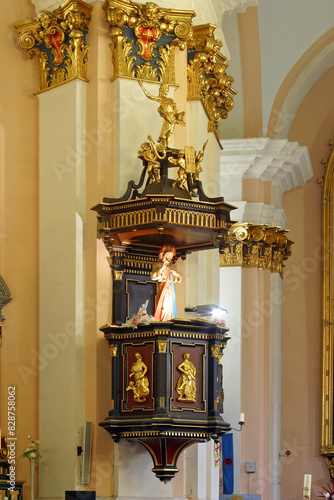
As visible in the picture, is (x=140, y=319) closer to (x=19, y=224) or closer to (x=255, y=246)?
(x=19, y=224)

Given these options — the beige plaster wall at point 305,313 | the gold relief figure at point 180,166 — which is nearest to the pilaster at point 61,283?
the gold relief figure at point 180,166

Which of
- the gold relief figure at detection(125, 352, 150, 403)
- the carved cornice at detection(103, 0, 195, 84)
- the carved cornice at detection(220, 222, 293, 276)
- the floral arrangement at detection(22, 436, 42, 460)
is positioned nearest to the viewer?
the gold relief figure at detection(125, 352, 150, 403)

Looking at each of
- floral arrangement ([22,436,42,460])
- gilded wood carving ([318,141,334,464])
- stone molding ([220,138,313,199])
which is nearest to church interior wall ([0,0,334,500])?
floral arrangement ([22,436,42,460])

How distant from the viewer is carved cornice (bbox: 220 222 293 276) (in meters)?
16.1

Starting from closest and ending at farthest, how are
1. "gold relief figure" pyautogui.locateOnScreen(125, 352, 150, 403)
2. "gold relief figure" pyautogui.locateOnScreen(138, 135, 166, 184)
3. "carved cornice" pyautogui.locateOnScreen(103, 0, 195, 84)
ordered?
1. "gold relief figure" pyautogui.locateOnScreen(125, 352, 150, 403)
2. "gold relief figure" pyautogui.locateOnScreen(138, 135, 166, 184)
3. "carved cornice" pyautogui.locateOnScreen(103, 0, 195, 84)

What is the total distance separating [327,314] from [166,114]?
757 cm

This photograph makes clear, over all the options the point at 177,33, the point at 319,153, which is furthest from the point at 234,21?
the point at 177,33

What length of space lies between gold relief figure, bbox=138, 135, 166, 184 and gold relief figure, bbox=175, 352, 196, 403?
5.64 ft

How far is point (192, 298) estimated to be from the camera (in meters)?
11.3

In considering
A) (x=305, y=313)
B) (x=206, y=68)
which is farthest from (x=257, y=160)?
(x=206, y=68)

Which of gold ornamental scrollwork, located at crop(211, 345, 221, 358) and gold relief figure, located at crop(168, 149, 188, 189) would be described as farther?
gold relief figure, located at crop(168, 149, 188, 189)

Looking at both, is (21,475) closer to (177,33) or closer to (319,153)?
(177,33)

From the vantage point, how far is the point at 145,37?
36.2 feet

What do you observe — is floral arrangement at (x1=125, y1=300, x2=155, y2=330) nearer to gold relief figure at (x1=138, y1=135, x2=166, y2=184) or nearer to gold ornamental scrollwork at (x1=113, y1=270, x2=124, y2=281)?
gold ornamental scrollwork at (x1=113, y1=270, x2=124, y2=281)
